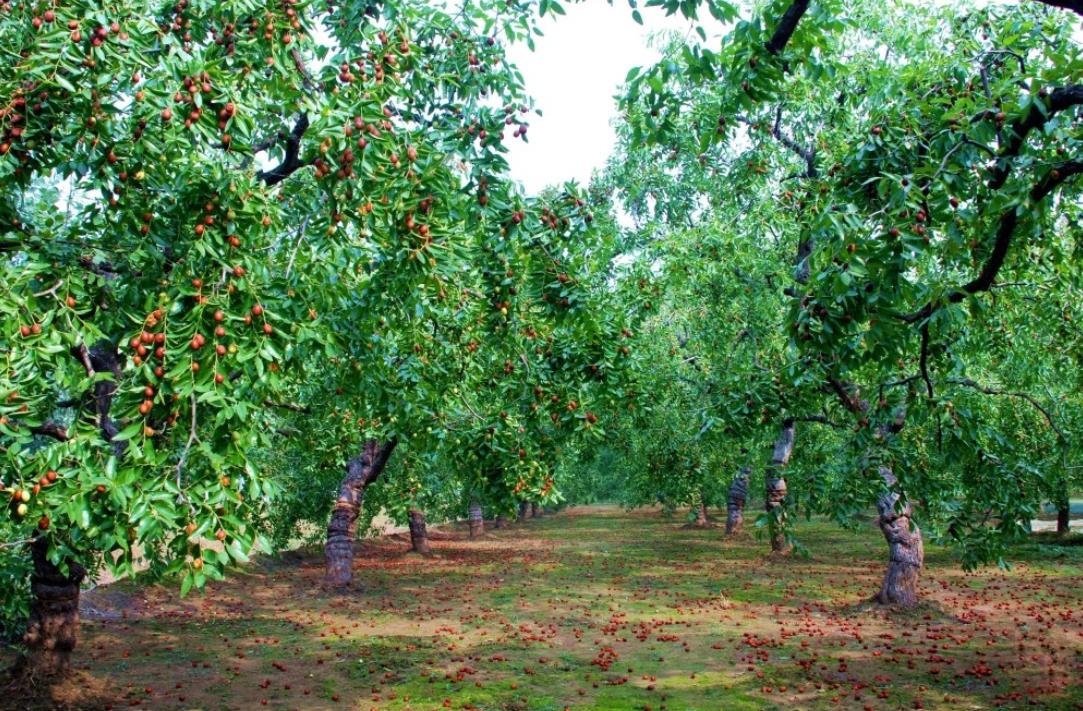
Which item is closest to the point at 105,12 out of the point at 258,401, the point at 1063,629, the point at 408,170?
the point at 408,170

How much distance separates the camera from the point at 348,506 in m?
19.7

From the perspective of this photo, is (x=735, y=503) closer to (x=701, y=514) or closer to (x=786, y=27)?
(x=701, y=514)

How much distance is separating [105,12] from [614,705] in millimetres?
8629

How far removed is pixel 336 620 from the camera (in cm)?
1619

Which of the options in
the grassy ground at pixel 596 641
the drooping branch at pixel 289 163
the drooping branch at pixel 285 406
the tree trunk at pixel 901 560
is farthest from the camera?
the tree trunk at pixel 901 560

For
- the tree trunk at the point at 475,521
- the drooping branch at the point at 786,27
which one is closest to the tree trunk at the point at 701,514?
the tree trunk at the point at 475,521

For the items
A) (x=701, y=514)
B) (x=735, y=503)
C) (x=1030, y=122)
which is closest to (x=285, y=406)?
(x=1030, y=122)

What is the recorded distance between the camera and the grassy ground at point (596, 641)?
10250mm

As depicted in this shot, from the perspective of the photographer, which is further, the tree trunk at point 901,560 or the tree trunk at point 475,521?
the tree trunk at point 475,521

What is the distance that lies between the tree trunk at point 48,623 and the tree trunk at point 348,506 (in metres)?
9.14

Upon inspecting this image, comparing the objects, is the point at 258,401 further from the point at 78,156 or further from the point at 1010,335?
the point at 1010,335

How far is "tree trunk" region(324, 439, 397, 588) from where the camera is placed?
19.4 metres

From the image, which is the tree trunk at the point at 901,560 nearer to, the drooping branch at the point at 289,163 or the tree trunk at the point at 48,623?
the drooping branch at the point at 289,163

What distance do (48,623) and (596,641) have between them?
8081 millimetres
